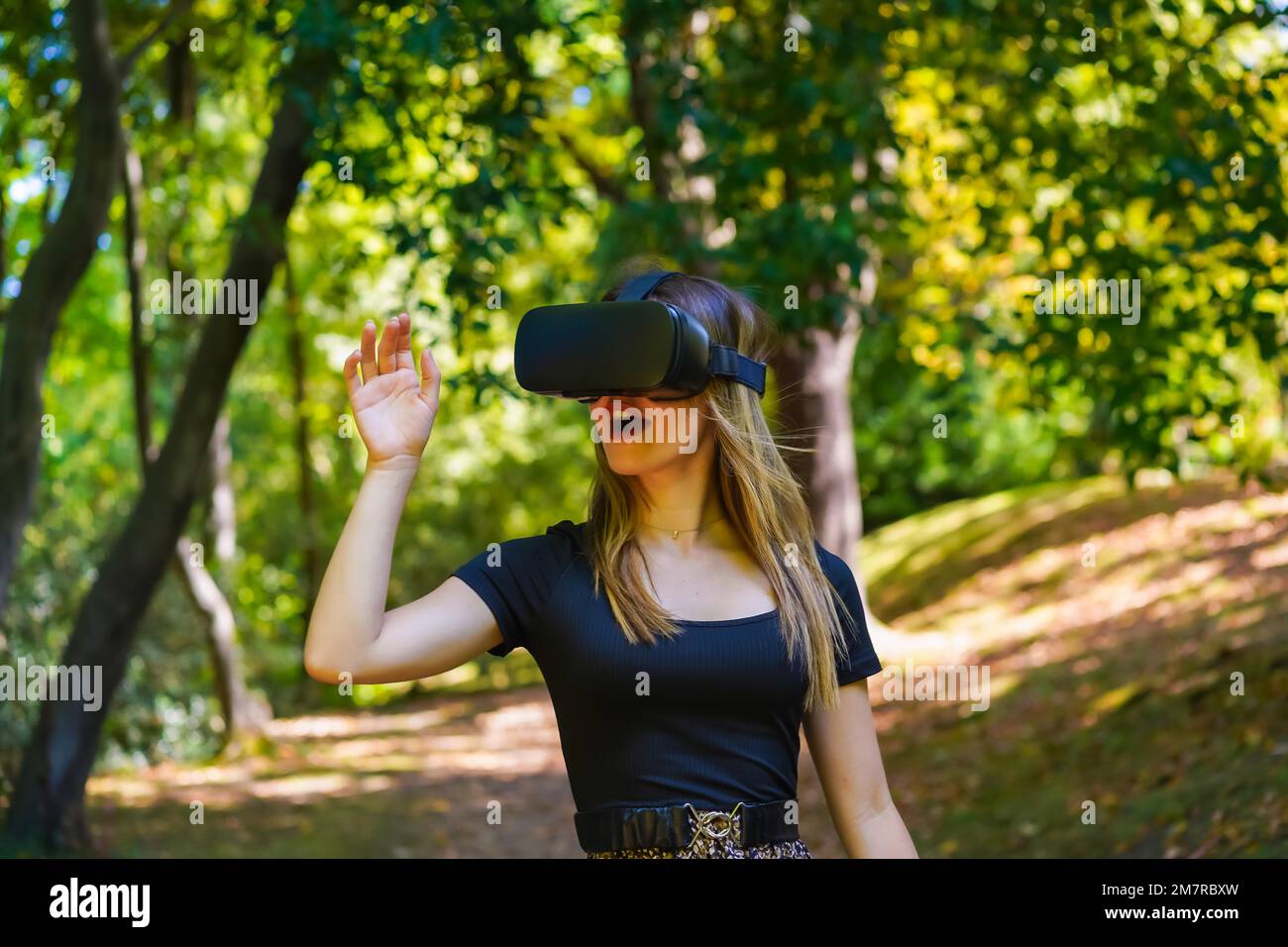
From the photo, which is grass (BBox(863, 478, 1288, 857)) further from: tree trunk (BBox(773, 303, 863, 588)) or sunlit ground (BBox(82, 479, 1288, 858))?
tree trunk (BBox(773, 303, 863, 588))

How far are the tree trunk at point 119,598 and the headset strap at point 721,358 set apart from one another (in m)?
6.70

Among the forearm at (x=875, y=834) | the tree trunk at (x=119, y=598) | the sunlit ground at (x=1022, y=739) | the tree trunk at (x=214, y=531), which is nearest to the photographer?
the forearm at (x=875, y=834)

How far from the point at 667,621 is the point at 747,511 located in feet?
1.05

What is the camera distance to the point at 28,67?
9773 millimetres

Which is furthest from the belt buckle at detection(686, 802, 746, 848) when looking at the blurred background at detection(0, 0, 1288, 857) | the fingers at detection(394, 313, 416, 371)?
the blurred background at detection(0, 0, 1288, 857)

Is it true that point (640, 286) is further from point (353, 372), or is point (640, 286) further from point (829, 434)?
point (829, 434)

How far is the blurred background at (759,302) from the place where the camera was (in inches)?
255

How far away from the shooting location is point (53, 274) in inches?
292

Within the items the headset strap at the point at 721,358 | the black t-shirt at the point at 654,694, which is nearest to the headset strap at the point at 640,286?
the headset strap at the point at 721,358

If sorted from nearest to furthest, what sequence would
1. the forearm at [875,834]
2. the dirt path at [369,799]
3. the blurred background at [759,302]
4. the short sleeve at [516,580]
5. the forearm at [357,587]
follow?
the forearm at [357,587] < the short sleeve at [516,580] < the forearm at [875,834] < the blurred background at [759,302] < the dirt path at [369,799]

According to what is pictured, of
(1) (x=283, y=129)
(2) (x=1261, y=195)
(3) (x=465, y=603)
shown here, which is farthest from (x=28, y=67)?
(3) (x=465, y=603)

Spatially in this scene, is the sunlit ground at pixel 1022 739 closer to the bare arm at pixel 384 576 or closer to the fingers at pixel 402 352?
the bare arm at pixel 384 576

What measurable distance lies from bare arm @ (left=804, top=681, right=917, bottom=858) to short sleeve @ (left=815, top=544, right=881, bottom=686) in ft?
0.10
